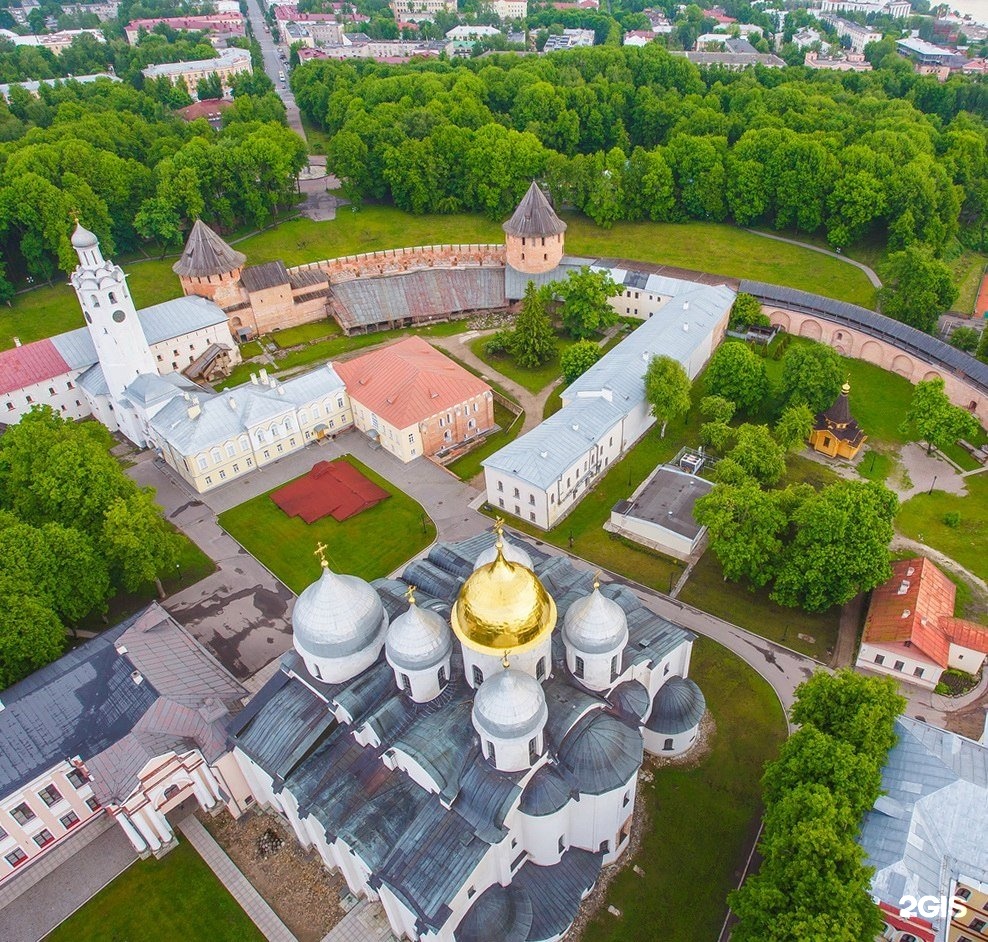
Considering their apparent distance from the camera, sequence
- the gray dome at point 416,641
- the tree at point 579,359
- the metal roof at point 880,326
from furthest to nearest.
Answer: the tree at point 579,359 < the metal roof at point 880,326 < the gray dome at point 416,641

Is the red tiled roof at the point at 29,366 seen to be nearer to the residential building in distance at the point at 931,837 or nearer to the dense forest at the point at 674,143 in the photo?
the dense forest at the point at 674,143

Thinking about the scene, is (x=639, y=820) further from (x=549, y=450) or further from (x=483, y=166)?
(x=483, y=166)

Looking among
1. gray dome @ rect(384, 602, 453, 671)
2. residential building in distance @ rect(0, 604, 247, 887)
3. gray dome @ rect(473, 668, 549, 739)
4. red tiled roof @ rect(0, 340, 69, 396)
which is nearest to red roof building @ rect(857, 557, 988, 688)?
gray dome @ rect(473, 668, 549, 739)

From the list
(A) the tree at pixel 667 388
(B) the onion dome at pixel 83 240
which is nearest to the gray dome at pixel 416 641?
(A) the tree at pixel 667 388

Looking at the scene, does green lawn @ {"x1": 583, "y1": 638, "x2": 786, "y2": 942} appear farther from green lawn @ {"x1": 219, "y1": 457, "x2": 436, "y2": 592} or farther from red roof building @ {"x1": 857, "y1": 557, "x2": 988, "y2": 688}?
green lawn @ {"x1": 219, "y1": 457, "x2": 436, "y2": 592}

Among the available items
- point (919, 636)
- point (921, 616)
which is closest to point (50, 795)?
point (919, 636)

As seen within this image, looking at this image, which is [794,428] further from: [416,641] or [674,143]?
[674,143]
